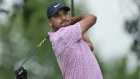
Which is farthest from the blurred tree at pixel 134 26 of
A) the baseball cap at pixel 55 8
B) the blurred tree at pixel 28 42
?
the blurred tree at pixel 28 42

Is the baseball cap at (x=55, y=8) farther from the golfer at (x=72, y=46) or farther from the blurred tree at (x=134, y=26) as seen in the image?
the blurred tree at (x=134, y=26)

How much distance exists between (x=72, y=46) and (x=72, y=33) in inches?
4.5

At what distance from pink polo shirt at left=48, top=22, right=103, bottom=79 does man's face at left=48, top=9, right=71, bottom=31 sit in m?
0.06

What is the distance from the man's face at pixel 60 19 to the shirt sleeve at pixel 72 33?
7cm

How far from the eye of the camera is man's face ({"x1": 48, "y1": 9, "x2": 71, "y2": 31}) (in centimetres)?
A: 390

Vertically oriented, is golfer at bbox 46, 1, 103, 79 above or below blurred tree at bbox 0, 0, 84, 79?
above

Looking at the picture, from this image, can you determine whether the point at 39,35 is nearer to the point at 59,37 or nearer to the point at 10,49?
the point at 10,49

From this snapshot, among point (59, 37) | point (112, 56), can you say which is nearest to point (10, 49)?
point (112, 56)

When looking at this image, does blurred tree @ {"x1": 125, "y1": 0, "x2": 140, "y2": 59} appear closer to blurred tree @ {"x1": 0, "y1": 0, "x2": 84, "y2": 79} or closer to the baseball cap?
the baseball cap

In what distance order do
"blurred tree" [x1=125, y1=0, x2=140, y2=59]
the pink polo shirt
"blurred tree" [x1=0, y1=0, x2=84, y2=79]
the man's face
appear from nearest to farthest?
the pink polo shirt → the man's face → "blurred tree" [x1=125, y1=0, x2=140, y2=59] → "blurred tree" [x1=0, y1=0, x2=84, y2=79]

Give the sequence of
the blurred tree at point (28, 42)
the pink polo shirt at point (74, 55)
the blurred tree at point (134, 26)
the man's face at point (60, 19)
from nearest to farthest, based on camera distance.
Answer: the pink polo shirt at point (74, 55) < the man's face at point (60, 19) < the blurred tree at point (134, 26) < the blurred tree at point (28, 42)

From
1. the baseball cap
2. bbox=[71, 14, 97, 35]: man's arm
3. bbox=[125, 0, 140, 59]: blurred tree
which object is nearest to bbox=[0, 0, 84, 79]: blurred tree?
bbox=[125, 0, 140, 59]: blurred tree

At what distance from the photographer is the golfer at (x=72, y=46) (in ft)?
12.5

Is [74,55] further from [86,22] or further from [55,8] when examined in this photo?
[55,8]
